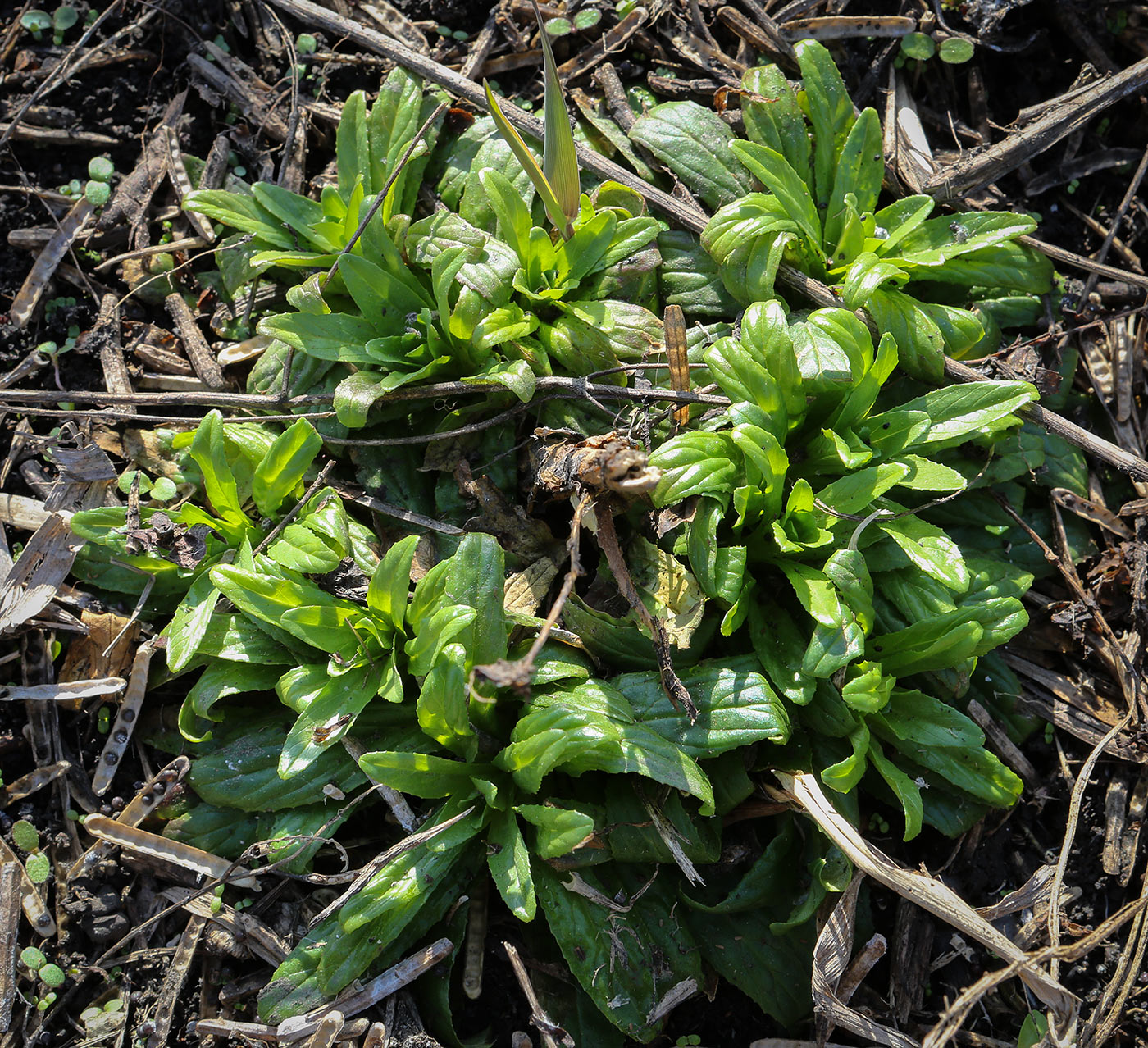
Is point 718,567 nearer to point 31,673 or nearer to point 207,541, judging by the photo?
point 207,541

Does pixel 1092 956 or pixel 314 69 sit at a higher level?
pixel 314 69

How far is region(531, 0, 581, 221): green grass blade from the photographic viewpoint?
8.91 ft

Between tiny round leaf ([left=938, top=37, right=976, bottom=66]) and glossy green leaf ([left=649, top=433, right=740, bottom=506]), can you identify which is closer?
glossy green leaf ([left=649, top=433, right=740, bottom=506])

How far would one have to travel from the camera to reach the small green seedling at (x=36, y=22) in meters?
3.52

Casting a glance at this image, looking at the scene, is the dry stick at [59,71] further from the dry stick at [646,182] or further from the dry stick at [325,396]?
the dry stick at [325,396]

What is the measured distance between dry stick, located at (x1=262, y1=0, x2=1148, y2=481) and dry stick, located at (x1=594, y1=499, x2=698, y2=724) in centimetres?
84

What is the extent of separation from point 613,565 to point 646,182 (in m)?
1.46

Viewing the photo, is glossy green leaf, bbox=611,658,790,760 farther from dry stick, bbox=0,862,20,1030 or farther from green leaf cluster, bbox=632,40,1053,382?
dry stick, bbox=0,862,20,1030

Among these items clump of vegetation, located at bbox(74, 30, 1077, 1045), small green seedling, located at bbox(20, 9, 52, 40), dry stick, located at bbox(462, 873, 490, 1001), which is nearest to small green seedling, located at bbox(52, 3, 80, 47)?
small green seedling, located at bbox(20, 9, 52, 40)

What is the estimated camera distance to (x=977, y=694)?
3.03 m

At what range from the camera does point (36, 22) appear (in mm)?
3520

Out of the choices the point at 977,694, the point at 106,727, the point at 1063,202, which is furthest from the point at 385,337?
the point at 1063,202

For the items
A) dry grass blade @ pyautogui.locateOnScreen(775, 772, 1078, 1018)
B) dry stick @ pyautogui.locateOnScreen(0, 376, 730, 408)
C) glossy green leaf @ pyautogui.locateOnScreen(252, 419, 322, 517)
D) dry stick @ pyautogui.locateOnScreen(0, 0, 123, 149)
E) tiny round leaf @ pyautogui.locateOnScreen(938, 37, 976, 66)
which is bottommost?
dry grass blade @ pyautogui.locateOnScreen(775, 772, 1078, 1018)

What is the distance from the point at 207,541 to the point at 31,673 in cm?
75
